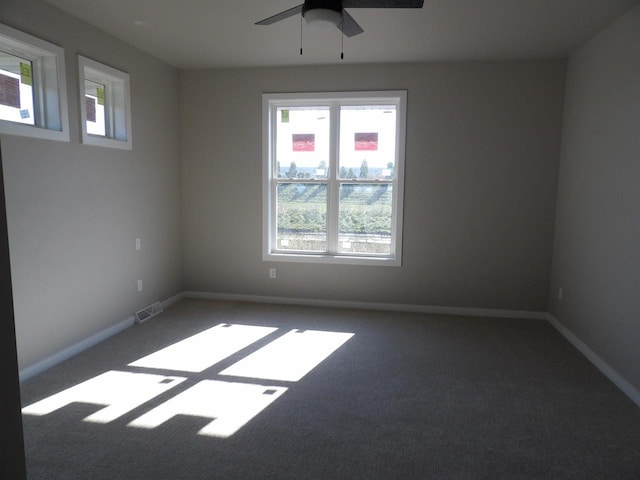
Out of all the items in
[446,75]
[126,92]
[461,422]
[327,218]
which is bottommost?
[461,422]

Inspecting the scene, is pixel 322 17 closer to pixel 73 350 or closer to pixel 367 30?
pixel 367 30

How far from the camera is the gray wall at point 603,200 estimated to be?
3.06m

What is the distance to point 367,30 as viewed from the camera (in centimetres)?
366

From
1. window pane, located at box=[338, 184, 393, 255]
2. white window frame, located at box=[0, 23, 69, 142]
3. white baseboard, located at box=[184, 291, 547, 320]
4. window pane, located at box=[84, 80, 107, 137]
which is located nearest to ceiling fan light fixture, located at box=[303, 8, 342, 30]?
white window frame, located at box=[0, 23, 69, 142]

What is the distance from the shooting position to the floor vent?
14.5ft

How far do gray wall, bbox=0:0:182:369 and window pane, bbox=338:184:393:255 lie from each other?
6.51 feet

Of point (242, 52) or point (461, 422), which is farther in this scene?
point (242, 52)

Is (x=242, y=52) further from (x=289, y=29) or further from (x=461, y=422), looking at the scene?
(x=461, y=422)

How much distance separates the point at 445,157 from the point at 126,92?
322cm

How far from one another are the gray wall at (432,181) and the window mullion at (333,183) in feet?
0.85

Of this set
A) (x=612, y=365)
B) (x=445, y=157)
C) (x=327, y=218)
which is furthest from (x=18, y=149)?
(x=612, y=365)

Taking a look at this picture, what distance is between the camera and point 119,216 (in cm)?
413

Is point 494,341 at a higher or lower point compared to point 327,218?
lower

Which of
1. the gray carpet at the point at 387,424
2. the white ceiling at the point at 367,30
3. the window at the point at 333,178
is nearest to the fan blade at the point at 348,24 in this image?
the white ceiling at the point at 367,30
